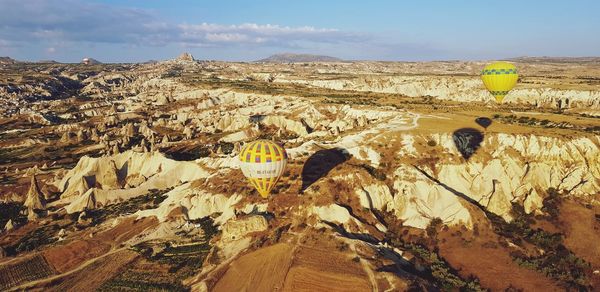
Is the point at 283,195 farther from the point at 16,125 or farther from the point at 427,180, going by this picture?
the point at 16,125

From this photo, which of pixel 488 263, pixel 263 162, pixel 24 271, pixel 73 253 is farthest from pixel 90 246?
pixel 488 263

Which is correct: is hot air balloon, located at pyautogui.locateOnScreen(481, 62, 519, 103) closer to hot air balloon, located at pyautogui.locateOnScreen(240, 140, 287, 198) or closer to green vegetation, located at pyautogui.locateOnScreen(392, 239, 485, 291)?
green vegetation, located at pyautogui.locateOnScreen(392, 239, 485, 291)

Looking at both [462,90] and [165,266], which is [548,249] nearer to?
[165,266]

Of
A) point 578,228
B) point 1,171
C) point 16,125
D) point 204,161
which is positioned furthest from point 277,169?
point 16,125

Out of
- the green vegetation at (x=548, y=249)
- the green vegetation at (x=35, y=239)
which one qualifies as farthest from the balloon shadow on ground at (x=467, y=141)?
the green vegetation at (x=35, y=239)

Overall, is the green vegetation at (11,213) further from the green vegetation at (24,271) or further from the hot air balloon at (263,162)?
the hot air balloon at (263,162)

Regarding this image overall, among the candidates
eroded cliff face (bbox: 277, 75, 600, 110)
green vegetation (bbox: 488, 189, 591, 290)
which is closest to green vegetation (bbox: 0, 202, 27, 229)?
green vegetation (bbox: 488, 189, 591, 290)
